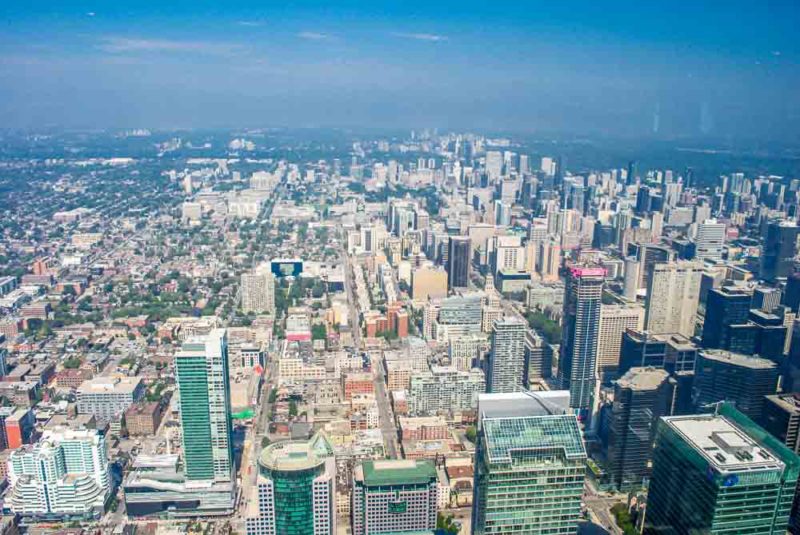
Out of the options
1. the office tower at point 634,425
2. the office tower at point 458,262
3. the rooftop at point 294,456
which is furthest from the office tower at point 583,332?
the office tower at point 458,262

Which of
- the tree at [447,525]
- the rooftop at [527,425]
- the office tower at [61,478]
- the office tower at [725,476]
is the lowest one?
the tree at [447,525]

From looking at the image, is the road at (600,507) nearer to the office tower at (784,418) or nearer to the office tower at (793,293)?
the office tower at (784,418)

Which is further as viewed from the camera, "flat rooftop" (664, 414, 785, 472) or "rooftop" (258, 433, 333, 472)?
"rooftop" (258, 433, 333, 472)

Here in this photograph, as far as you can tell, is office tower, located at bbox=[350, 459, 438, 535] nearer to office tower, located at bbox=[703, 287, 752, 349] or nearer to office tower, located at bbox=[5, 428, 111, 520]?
office tower, located at bbox=[5, 428, 111, 520]

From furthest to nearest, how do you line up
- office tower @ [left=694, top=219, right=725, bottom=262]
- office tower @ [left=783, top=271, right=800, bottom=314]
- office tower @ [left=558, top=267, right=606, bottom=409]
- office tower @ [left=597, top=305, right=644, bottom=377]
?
office tower @ [left=694, top=219, right=725, bottom=262]
office tower @ [left=783, top=271, right=800, bottom=314]
office tower @ [left=597, top=305, right=644, bottom=377]
office tower @ [left=558, top=267, right=606, bottom=409]

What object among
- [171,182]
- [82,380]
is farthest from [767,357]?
[171,182]

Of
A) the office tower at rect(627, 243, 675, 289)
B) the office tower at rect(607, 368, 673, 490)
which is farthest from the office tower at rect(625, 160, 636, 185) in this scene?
the office tower at rect(607, 368, 673, 490)

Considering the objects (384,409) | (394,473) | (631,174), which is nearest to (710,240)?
(631,174)
